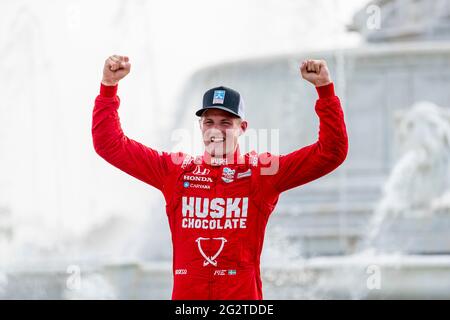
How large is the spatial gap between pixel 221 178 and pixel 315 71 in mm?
451

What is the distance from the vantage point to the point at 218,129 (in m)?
3.33

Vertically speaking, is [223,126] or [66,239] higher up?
[66,239]

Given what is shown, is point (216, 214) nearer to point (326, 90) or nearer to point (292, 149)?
point (326, 90)

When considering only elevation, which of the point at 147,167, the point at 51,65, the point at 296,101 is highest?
the point at 51,65

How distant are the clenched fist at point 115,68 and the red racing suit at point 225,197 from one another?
0.05 metres

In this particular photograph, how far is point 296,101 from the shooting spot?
11664mm

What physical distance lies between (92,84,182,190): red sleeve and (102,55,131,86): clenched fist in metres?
0.05

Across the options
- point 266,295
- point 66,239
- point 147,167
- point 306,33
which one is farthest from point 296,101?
point 147,167

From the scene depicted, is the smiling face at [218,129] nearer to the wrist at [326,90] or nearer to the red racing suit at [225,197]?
the red racing suit at [225,197]

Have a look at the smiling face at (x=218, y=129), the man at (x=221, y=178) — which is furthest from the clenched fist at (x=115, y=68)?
the smiling face at (x=218, y=129)

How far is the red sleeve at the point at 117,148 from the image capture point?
341cm

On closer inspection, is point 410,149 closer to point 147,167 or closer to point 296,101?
point 296,101

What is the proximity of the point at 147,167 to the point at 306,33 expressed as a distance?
11771mm
